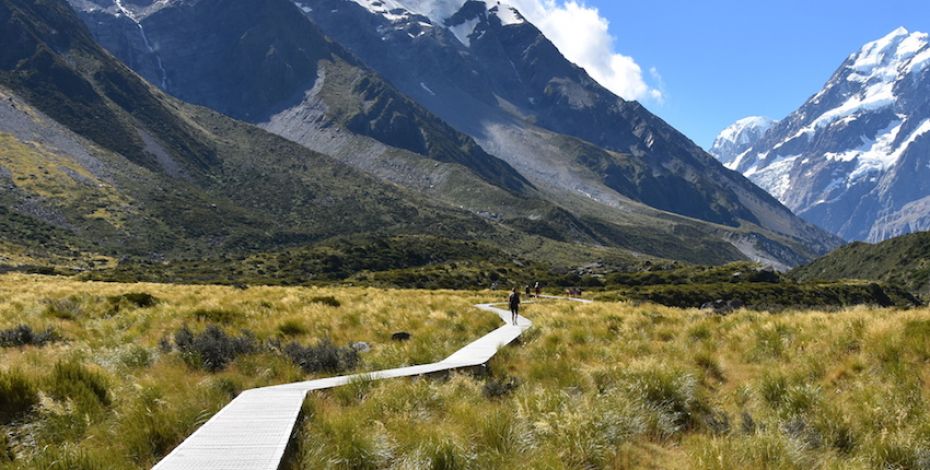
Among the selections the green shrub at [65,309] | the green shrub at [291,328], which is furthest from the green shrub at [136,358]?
the green shrub at [65,309]

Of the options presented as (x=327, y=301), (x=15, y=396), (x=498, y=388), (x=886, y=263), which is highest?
(x=886, y=263)

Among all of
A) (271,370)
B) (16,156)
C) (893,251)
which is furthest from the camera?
(16,156)

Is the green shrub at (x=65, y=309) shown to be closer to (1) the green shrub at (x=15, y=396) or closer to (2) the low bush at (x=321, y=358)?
(2) the low bush at (x=321, y=358)

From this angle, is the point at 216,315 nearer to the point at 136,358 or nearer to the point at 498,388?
the point at 136,358

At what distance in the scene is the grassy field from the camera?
265 inches

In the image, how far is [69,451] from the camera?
612cm

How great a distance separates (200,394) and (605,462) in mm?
5923

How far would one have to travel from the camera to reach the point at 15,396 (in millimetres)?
7875

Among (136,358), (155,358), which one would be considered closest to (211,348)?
(155,358)

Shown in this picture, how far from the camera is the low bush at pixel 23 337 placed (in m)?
14.1

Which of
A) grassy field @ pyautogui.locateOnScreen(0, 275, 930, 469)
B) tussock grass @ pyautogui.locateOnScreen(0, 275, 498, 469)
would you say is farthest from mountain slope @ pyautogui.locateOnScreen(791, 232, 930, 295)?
tussock grass @ pyautogui.locateOnScreen(0, 275, 498, 469)

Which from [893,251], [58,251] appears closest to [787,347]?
[893,251]

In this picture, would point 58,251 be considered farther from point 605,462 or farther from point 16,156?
point 605,462

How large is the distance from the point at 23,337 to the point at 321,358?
756 centimetres
